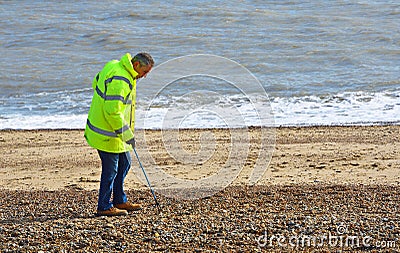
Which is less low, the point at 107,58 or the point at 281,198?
the point at 281,198

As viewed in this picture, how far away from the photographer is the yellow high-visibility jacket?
254 inches

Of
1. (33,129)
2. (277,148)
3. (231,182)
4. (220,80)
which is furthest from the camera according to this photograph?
(220,80)

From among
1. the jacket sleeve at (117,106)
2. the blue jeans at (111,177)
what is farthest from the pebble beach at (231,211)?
the jacket sleeve at (117,106)

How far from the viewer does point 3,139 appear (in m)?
13.4

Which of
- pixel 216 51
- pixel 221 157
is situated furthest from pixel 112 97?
pixel 216 51

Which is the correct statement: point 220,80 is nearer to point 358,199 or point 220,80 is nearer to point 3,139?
point 3,139

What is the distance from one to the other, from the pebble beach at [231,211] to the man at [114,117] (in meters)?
0.41

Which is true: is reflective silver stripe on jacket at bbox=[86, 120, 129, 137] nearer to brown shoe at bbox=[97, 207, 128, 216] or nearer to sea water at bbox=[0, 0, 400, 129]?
brown shoe at bbox=[97, 207, 128, 216]

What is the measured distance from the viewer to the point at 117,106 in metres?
6.44

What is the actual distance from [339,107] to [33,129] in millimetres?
6948

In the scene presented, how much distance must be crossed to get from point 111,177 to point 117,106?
2.54ft

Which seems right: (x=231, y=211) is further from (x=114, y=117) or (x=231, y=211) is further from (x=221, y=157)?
(x=221, y=157)

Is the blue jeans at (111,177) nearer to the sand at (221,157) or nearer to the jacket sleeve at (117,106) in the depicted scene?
the jacket sleeve at (117,106)

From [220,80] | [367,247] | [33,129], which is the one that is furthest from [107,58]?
[367,247]
